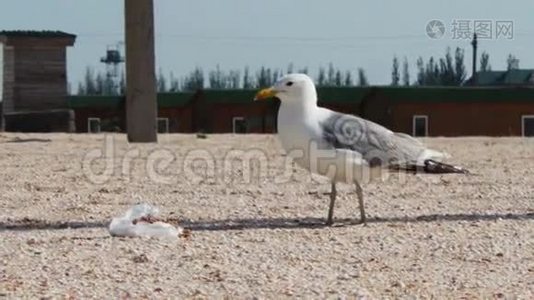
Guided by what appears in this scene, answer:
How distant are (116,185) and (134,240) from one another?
13.6 feet

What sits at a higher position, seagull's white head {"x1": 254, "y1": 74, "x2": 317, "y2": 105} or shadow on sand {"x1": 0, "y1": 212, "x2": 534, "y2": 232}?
seagull's white head {"x1": 254, "y1": 74, "x2": 317, "y2": 105}

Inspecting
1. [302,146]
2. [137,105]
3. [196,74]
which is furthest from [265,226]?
[196,74]

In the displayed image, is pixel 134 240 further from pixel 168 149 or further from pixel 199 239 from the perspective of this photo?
pixel 168 149

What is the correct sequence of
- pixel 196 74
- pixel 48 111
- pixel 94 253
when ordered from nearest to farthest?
pixel 94 253 < pixel 48 111 < pixel 196 74

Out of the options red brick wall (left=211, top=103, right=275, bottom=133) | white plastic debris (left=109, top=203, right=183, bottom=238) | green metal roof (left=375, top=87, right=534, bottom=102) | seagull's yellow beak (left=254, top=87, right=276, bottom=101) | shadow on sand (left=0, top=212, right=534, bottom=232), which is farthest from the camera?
red brick wall (left=211, top=103, right=275, bottom=133)

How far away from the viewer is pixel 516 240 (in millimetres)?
6980

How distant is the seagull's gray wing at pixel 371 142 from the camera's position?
24.8 ft

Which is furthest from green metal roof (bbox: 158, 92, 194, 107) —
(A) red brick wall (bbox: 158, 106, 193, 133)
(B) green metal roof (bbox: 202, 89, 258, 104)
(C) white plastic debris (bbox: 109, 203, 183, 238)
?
(C) white plastic debris (bbox: 109, 203, 183, 238)

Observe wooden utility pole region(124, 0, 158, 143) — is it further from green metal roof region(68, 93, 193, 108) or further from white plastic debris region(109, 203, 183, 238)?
green metal roof region(68, 93, 193, 108)

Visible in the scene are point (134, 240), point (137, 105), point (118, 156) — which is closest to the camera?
point (134, 240)

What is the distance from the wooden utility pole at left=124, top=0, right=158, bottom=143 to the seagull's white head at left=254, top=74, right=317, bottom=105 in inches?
485

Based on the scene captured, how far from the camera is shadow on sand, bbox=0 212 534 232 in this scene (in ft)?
25.1

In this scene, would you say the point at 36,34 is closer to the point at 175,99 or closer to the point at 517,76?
the point at 175,99
